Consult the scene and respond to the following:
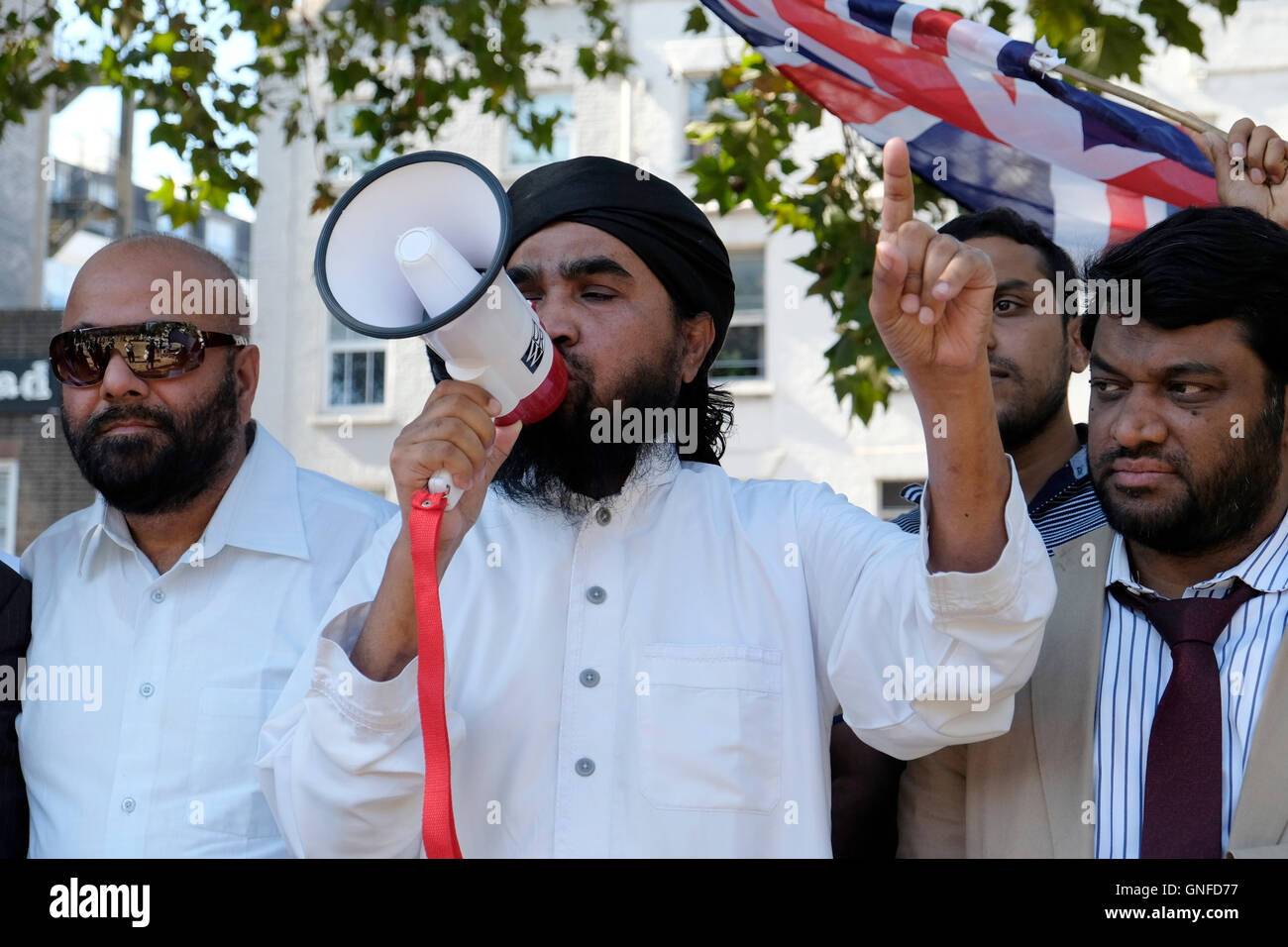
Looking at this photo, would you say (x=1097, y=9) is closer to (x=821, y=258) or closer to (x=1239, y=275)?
(x=821, y=258)

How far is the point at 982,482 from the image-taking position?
2.25 metres

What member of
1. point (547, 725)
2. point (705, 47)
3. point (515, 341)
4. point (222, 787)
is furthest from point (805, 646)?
point (705, 47)

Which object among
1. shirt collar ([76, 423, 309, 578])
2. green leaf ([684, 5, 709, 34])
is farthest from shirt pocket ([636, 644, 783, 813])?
green leaf ([684, 5, 709, 34])

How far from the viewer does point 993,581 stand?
7.27 ft

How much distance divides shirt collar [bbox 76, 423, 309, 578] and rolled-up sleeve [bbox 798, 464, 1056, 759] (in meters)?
1.39

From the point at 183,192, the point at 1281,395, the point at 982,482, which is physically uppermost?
the point at 183,192

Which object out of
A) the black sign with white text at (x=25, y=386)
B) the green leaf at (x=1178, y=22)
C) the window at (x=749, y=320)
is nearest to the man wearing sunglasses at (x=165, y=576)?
the green leaf at (x=1178, y=22)

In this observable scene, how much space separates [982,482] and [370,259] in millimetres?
1017

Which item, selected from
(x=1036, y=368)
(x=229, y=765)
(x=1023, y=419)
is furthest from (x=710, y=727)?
(x=1036, y=368)

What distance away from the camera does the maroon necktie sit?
2459mm

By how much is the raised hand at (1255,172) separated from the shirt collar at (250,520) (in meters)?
2.20

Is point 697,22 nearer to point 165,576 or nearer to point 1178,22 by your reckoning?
point 1178,22

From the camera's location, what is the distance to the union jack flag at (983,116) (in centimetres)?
391

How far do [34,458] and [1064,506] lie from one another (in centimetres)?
1645
